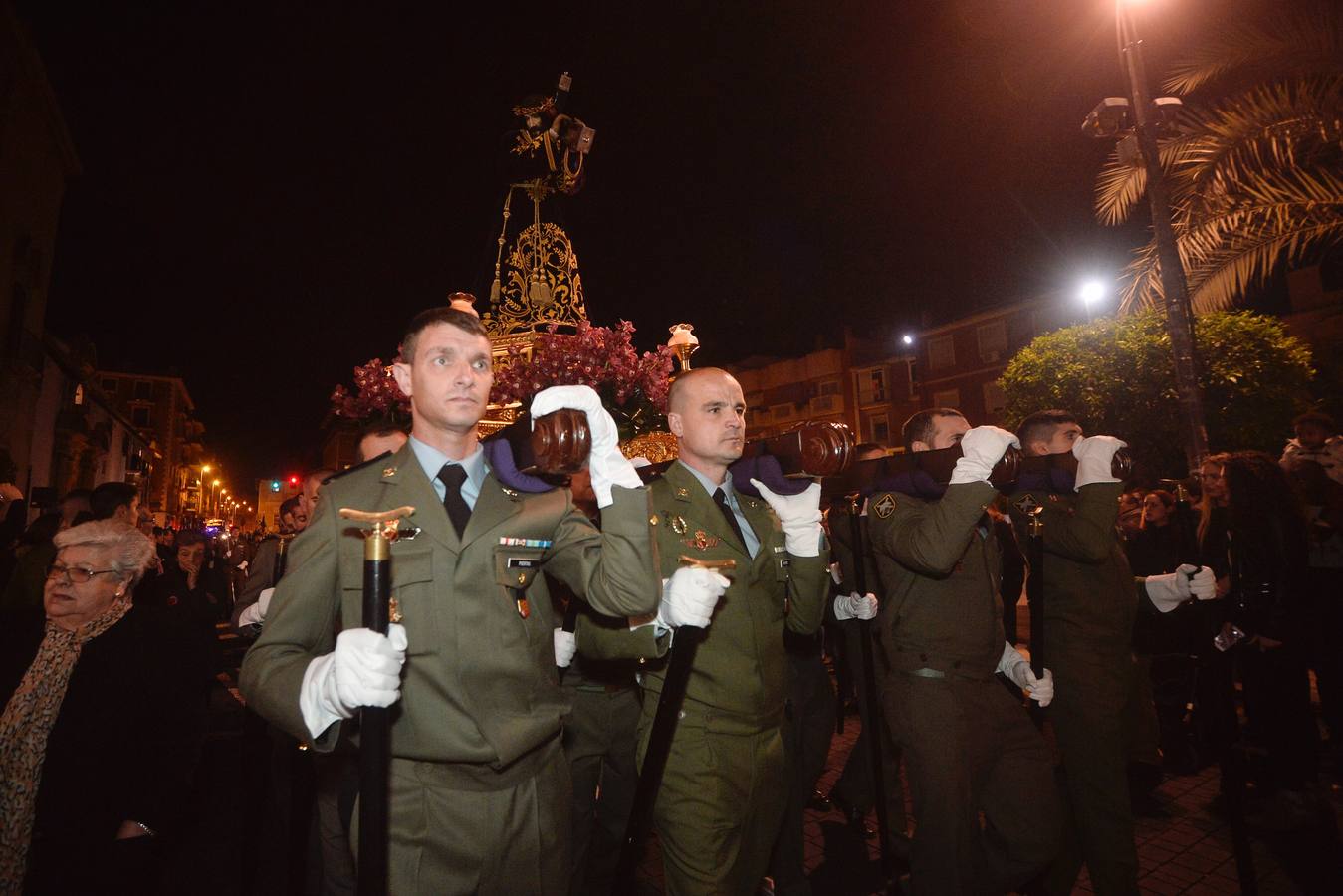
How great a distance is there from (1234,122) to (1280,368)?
14.6 metres

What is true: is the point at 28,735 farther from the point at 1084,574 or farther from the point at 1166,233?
the point at 1166,233

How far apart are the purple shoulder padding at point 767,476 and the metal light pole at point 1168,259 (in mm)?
7513

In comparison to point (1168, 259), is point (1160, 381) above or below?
above

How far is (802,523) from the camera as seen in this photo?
11.8 ft

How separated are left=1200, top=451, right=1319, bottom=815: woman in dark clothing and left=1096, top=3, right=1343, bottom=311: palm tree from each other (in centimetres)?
536

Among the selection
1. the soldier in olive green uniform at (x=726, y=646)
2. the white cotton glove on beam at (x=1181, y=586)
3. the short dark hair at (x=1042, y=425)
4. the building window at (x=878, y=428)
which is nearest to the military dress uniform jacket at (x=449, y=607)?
the soldier in olive green uniform at (x=726, y=646)

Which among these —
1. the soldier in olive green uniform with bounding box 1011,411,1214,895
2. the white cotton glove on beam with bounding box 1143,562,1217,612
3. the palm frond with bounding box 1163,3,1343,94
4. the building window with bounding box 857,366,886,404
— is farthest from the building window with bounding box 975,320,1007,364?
the soldier in olive green uniform with bounding box 1011,411,1214,895

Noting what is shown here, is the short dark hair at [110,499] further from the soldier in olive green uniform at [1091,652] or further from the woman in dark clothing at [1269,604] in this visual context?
the woman in dark clothing at [1269,604]

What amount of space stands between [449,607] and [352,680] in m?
0.44

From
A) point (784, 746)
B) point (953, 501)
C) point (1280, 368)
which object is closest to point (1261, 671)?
point (953, 501)

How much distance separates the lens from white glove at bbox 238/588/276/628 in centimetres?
471

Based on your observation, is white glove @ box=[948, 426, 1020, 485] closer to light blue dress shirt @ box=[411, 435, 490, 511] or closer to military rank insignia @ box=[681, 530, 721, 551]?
military rank insignia @ box=[681, 530, 721, 551]

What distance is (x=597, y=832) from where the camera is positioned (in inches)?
172

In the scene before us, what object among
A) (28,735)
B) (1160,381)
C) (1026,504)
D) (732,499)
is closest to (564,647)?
(732,499)
